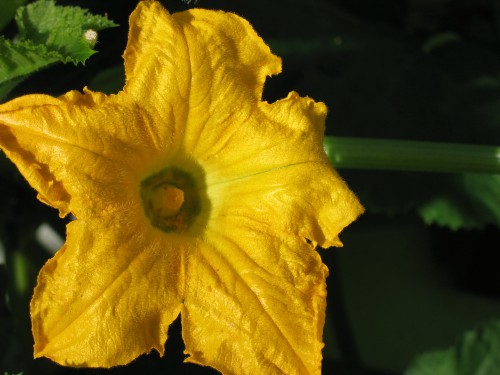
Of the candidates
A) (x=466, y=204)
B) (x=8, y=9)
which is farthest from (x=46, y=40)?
(x=466, y=204)

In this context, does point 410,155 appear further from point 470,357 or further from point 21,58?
point 21,58

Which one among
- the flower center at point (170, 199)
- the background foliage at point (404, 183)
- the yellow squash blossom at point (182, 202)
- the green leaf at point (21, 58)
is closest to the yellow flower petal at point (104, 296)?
the yellow squash blossom at point (182, 202)

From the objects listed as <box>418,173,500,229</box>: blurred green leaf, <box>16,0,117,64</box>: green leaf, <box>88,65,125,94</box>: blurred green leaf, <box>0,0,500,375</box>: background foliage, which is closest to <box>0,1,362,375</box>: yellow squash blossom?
<box>16,0,117,64</box>: green leaf

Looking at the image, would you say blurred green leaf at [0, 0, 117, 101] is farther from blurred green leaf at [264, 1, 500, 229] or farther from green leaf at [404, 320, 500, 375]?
green leaf at [404, 320, 500, 375]

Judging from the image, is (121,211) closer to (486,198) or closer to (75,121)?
(75,121)

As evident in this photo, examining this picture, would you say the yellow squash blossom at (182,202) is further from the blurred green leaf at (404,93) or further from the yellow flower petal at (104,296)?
the blurred green leaf at (404,93)
